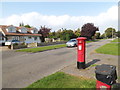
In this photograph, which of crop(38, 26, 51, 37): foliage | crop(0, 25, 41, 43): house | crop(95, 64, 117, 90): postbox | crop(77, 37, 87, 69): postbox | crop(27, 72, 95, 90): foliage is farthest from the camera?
crop(38, 26, 51, 37): foliage

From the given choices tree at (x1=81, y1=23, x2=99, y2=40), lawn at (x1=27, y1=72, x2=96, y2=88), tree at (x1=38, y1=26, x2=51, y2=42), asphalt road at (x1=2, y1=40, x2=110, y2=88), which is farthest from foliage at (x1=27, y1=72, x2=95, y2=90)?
tree at (x1=81, y1=23, x2=99, y2=40)

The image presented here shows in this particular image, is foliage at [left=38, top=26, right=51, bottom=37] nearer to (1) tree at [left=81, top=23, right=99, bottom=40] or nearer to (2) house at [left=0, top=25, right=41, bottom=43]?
(2) house at [left=0, top=25, right=41, bottom=43]

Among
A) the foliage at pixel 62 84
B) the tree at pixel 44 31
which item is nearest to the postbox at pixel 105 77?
the foliage at pixel 62 84

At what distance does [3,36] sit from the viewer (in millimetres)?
26625

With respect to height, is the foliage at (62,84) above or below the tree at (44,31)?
below

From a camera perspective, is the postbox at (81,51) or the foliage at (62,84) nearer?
the foliage at (62,84)

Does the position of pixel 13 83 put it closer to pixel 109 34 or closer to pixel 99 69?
pixel 99 69

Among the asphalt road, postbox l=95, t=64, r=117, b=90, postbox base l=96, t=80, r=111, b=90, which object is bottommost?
the asphalt road

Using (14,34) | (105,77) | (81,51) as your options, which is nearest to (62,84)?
(105,77)

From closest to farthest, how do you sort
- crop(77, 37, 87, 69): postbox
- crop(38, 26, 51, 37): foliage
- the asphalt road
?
the asphalt road < crop(77, 37, 87, 69): postbox < crop(38, 26, 51, 37): foliage

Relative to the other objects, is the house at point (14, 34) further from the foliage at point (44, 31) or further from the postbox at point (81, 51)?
the postbox at point (81, 51)

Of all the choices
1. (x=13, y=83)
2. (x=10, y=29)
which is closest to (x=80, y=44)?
(x=13, y=83)

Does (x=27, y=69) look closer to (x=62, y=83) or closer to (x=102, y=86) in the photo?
(x=62, y=83)

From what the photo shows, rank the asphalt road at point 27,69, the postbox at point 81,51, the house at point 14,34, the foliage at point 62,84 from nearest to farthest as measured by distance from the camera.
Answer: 1. the foliage at point 62,84
2. the asphalt road at point 27,69
3. the postbox at point 81,51
4. the house at point 14,34
